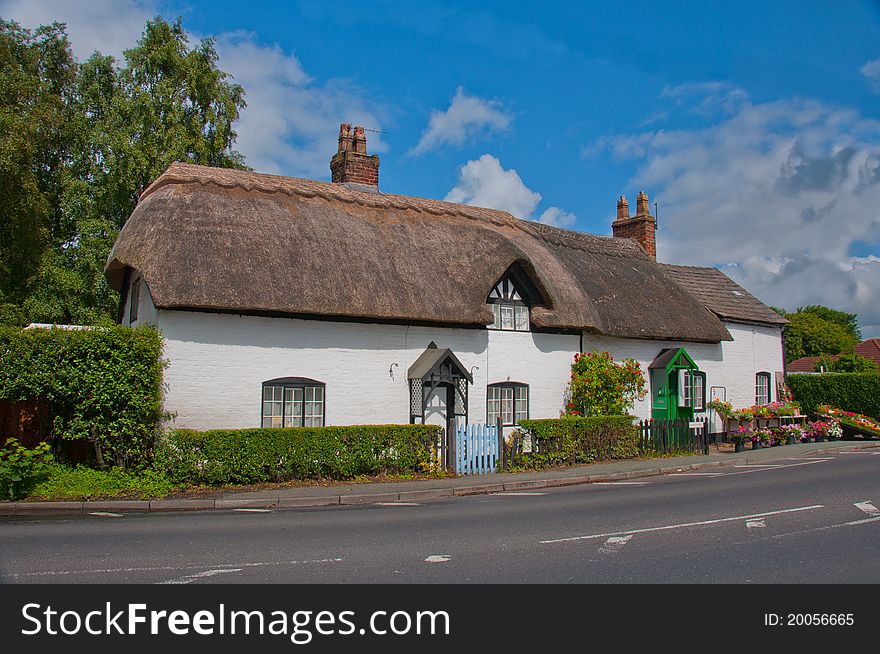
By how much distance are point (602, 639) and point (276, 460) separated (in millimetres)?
9517

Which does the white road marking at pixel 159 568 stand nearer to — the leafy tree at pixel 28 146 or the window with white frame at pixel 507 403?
the window with white frame at pixel 507 403

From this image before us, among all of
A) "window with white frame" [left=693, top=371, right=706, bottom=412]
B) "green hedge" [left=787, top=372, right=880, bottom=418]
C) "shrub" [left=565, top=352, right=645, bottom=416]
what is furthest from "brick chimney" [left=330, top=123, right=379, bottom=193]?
"green hedge" [left=787, top=372, right=880, bottom=418]

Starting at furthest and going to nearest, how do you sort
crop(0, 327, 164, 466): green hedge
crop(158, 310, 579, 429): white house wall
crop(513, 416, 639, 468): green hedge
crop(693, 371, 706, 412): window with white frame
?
1. crop(693, 371, 706, 412): window with white frame
2. crop(513, 416, 639, 468): green hedge
3. crop(158, 310, 579, 429): white house wall
4. crop(0, 327, 164, 466): green hedge

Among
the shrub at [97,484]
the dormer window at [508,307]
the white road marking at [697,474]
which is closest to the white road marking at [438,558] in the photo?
the shrub at [97,484]

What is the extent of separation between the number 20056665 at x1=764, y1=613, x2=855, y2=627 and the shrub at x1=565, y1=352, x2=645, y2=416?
44.3 feet

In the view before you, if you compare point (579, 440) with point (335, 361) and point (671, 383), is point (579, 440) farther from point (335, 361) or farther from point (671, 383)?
point (335, 361)

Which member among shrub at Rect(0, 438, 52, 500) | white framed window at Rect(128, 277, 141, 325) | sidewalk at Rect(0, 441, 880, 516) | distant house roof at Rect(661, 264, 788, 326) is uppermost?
distant house roof at Rect(661, 264, 788, 326)

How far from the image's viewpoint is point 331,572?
22.5ft

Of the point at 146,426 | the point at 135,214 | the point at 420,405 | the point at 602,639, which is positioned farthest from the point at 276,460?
the point at 602,639

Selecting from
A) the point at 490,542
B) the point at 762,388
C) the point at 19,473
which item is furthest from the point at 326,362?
the point at 762,388

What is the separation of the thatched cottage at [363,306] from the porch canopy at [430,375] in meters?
0.04

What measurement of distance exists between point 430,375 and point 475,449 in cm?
202

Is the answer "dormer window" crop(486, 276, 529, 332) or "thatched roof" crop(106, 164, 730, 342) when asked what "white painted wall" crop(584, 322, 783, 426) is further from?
"dormer window" crop(486, 276, 529, 332)

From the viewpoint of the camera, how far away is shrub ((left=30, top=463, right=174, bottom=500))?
1174 centimetres
